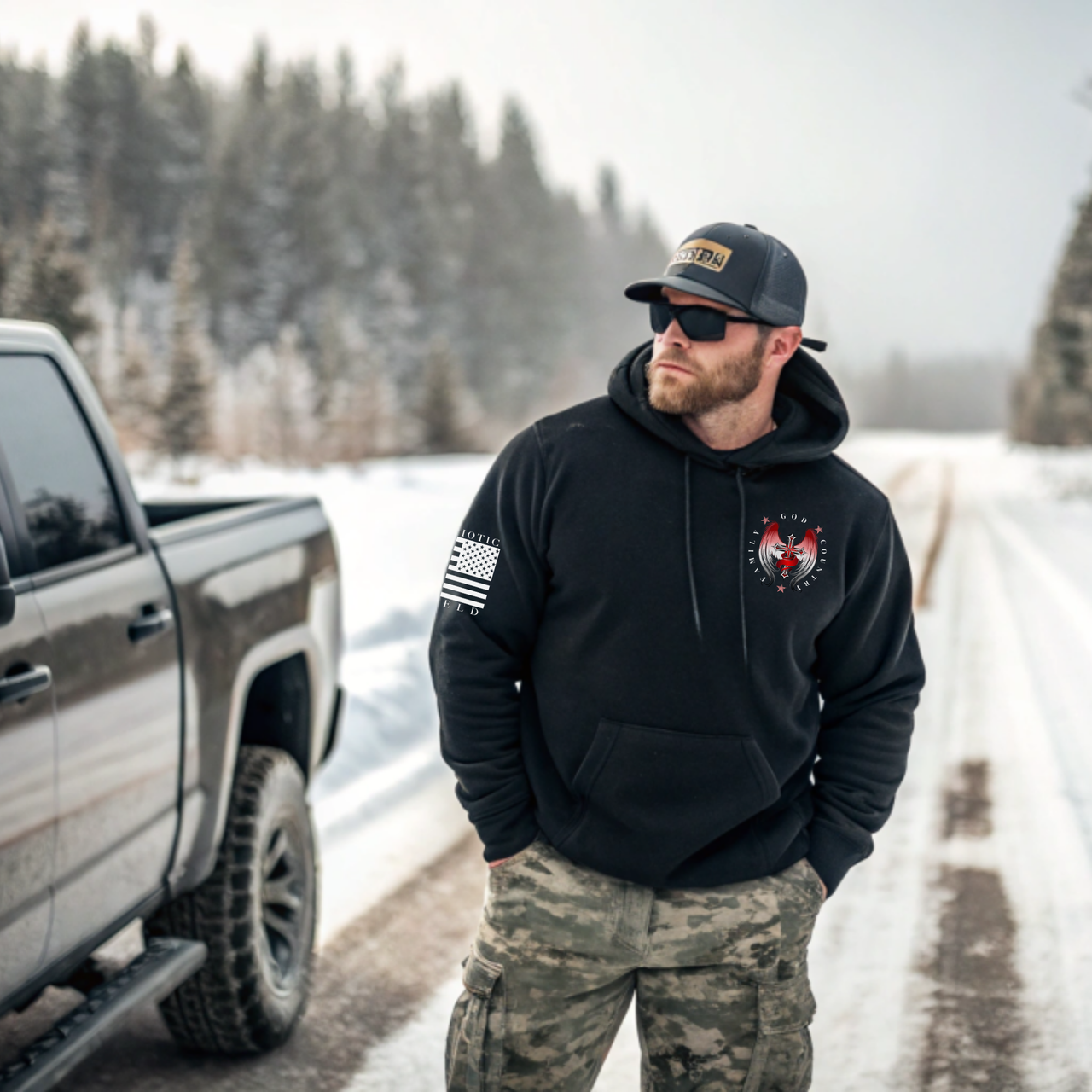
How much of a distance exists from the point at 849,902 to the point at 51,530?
3.38m

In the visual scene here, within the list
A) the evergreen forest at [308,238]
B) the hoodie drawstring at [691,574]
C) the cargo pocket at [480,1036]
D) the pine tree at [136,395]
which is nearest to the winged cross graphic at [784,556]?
the hoodie drawstring at [691,574]

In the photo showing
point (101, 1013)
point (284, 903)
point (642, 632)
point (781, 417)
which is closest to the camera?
point (642, 632)

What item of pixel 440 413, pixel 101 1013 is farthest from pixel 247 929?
pixel 440 413

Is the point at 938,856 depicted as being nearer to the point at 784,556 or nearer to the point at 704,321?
the point at 784,556

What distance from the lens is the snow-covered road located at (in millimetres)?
3498

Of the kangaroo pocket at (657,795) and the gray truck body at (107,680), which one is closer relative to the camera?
the kangaroo pocket at (657,795)

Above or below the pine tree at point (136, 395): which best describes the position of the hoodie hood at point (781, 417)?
above

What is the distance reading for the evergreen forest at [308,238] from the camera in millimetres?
46656

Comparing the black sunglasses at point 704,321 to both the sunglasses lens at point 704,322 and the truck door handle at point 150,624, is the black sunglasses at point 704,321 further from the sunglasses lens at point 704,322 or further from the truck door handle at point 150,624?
the truck door handle at point 150,624

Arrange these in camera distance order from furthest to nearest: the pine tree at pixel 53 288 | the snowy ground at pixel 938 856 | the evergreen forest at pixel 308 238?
1. the evergreen forest at pixel 308 238
2. the pine tree at pixel 53 288
3. the snowy ground at pixel 938 856

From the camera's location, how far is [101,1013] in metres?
2.66

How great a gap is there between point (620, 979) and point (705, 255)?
143cm

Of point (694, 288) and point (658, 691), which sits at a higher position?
point (694, 288)

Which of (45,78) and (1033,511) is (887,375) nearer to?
(45,78)
